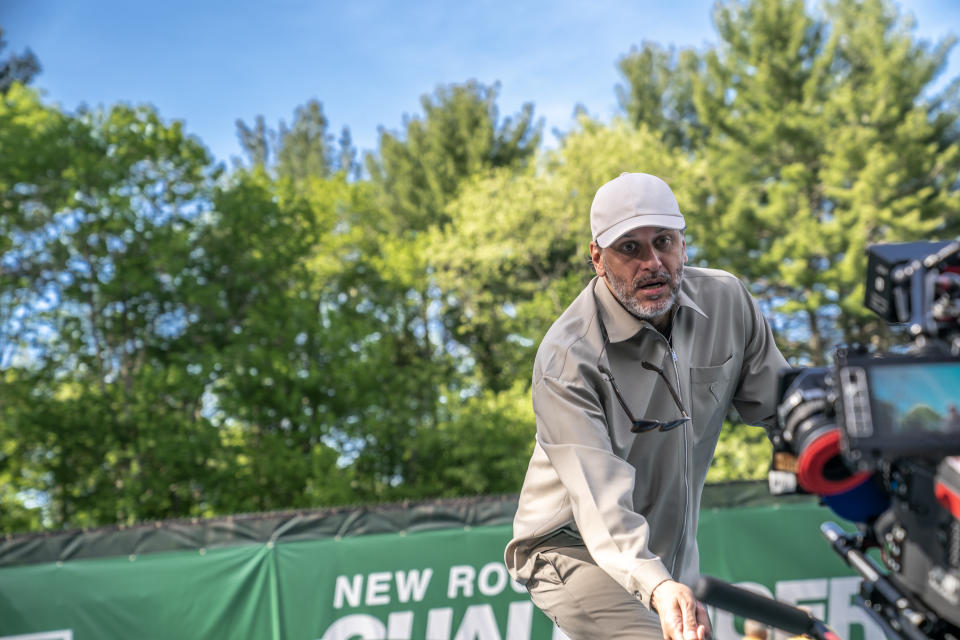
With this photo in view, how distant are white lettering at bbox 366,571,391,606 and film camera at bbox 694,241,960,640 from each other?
564 cm

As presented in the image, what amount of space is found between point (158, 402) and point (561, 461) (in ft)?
86.6

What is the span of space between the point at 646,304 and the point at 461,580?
200 inches

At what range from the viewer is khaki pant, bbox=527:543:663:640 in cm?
285

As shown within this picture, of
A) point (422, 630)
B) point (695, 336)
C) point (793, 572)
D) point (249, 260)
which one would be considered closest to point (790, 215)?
point (249, 260)

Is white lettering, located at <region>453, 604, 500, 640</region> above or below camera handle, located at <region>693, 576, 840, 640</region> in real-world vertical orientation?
below

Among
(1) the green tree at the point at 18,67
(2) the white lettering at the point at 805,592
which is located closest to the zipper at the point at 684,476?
(2) the white lettering at the point at 805,592

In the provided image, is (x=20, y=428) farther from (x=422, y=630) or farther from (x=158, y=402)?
(x=422, y=630)

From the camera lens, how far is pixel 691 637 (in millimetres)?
2150

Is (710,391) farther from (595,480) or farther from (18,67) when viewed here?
(18,67)

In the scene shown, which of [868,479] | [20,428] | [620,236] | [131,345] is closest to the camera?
[868,479]

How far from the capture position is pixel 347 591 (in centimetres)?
729

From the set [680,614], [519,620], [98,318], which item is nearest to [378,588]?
[519,620]

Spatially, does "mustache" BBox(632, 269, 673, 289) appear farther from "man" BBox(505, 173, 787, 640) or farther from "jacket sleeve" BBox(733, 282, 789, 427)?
"jacket sleeve" BBox(733, 282, 789, 427)

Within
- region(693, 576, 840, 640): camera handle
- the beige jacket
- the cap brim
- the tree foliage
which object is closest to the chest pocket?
the beige jacket
